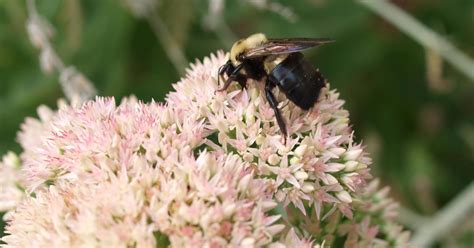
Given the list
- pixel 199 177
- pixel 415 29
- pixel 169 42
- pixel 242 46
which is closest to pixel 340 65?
pixel 415 29

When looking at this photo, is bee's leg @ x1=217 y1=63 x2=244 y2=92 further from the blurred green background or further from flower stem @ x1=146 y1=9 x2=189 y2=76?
flower stem @ x1=146 y1=9 x2=189 y2=76

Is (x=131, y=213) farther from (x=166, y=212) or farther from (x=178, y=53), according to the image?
(x=178, y=53)

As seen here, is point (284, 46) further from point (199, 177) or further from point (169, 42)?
point (169, 42)

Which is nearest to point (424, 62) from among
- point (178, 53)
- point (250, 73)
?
point (178, 53)

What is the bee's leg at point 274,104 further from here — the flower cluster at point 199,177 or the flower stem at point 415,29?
the flower stem at point 415,29

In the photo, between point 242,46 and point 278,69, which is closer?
point 278,69

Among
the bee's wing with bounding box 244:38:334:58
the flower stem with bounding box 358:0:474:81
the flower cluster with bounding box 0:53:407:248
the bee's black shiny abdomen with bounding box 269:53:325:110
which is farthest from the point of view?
the flower stem with bounding box 358:0:474:81

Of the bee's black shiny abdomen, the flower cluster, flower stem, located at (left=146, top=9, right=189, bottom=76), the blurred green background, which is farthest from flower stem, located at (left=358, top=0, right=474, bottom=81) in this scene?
the bee's black shiny abdomen
